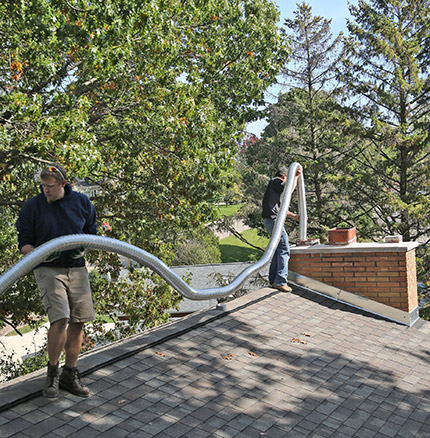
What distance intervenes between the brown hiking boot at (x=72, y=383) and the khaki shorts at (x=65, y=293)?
40 cm

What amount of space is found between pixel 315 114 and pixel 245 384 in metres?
22.3

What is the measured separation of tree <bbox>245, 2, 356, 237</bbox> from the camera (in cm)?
2623

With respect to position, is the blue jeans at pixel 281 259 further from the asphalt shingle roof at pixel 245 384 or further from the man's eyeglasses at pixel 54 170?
the man's eyeglasses at pixel 54 170

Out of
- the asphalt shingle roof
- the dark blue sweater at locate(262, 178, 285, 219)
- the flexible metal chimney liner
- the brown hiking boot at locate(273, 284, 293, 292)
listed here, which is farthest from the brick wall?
the flexible metal chimney liner

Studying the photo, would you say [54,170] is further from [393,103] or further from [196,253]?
[196,253]

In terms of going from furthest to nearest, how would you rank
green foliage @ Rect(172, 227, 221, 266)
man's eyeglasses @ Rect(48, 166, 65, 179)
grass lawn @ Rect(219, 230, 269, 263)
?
1. grass lawn @ Rect(219, 230, 269, 263)
2. green foliage @ Rect(172, 227, 221, 266)
3. man's eyeglasses @ Rect(48, 166, 65, 179)

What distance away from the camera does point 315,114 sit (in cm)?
2575

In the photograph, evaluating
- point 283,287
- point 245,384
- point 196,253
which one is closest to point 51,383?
point 245,384

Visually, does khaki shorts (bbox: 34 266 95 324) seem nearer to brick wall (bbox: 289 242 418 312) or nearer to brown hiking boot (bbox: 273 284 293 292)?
brown hiking boot (bbox: 273 284 293 292)

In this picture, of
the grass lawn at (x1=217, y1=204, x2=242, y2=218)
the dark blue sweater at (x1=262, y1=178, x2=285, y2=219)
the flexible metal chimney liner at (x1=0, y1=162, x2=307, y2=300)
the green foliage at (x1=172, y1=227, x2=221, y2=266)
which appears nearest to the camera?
the flexible metal chimney liner at (x1=0, y1=162, x2=307, y2=300)

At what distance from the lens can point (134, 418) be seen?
3.92 meters

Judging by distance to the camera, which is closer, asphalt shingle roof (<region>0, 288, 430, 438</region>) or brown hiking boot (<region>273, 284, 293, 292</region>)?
asphalt shingle roof (<region>0, 288, 430, 438</region>)

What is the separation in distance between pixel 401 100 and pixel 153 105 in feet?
42.1

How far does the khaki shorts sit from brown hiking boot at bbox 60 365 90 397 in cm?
40
